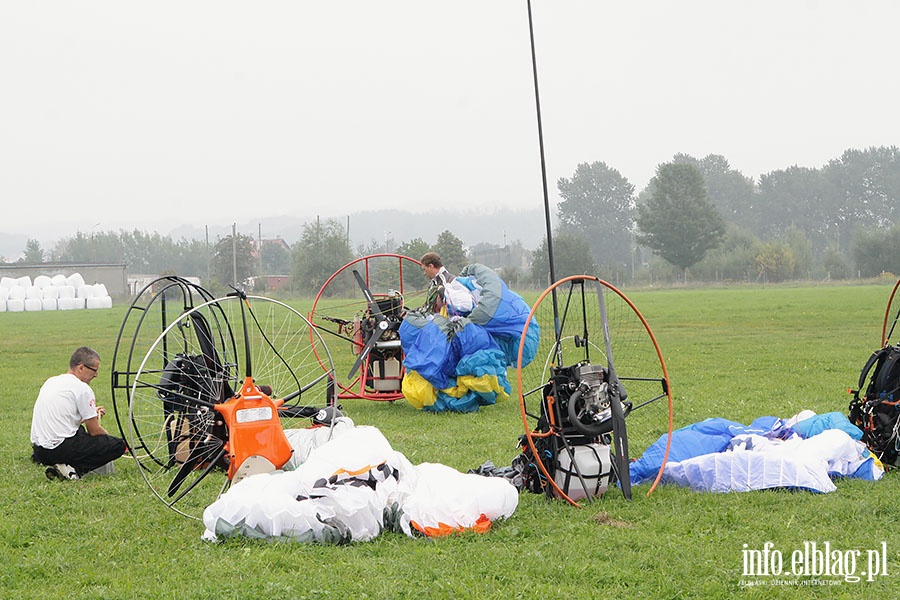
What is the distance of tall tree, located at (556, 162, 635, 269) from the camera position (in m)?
103

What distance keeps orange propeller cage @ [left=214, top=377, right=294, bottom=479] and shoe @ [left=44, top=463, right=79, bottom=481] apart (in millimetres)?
1884

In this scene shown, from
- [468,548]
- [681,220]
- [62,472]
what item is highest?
[681,220]

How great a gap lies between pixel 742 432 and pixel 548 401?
1922 millimetres

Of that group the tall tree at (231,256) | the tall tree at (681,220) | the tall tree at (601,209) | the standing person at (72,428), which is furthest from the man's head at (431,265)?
the tall tree at (601,209)

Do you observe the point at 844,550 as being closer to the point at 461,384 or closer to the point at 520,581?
the point at 520,581

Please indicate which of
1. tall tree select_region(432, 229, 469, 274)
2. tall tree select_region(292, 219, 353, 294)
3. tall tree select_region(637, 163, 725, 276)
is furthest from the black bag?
tall tree select_region(637, 163, 725, 276)

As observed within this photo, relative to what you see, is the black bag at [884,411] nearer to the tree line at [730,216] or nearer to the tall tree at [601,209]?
the tree line at [730,216]

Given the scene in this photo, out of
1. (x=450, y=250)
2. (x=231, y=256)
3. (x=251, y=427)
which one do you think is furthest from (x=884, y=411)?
(x=231, y=256)

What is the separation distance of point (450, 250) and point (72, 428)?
40149mm

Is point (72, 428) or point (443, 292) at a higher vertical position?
point (443, 292)

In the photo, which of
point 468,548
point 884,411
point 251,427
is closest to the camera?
point 468,548

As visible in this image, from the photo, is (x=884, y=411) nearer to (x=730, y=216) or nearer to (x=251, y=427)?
(x=251, y=427)

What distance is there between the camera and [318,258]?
5409 centimetres

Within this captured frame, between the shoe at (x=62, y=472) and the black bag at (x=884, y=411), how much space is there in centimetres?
577
